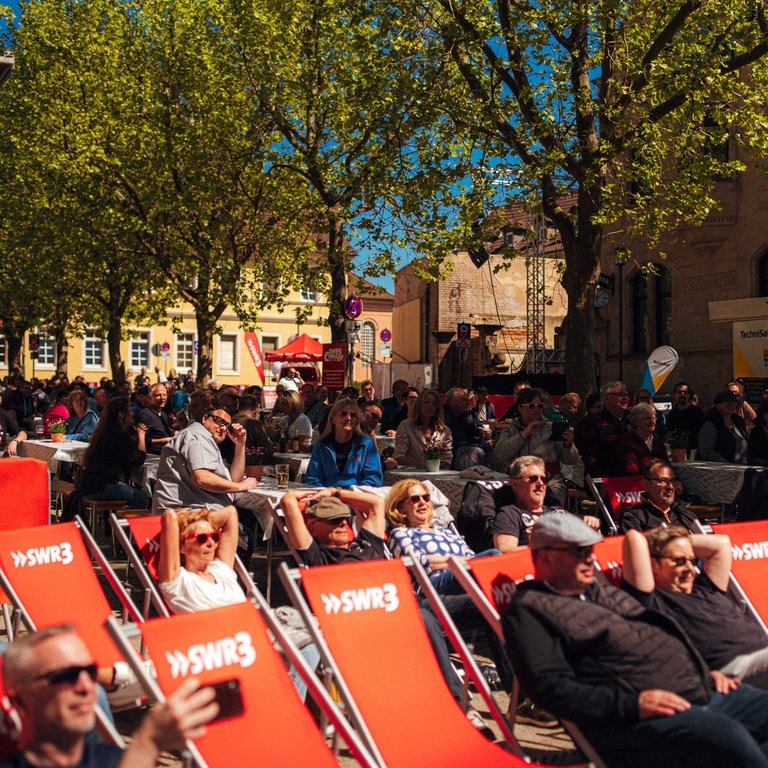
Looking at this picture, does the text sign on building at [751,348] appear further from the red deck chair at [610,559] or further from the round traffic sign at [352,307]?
the red deck chair at [610,559]

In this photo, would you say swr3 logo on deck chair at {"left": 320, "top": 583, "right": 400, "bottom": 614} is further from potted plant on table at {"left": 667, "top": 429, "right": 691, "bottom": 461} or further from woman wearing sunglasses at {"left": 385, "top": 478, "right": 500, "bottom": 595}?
potted plant on table at {"left": 667, "top": 429, "right": 691, "bottom": 461}

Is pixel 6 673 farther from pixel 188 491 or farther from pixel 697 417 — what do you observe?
pixel 697 417

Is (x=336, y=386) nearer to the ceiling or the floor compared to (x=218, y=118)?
nearer to the floor

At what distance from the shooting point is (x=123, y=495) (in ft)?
33.4

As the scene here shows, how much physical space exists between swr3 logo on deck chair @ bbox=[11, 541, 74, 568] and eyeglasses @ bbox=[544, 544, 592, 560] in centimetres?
280

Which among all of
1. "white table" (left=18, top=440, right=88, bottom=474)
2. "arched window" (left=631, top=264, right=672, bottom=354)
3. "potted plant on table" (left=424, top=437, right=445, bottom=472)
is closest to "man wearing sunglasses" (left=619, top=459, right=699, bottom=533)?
"potted plant on table" (left=424, top=437, right=445, bottom=472)


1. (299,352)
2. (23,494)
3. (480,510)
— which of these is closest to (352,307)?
(23,494)

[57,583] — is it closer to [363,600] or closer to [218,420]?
[363,600]

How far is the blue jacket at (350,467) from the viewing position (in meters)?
8.43

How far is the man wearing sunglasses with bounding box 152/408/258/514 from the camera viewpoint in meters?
8.23

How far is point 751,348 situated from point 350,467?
1301 cm

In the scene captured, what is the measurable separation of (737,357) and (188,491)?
45.7 ft

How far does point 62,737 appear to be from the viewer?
2.89 m

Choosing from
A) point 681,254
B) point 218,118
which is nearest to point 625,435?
point 218,118
